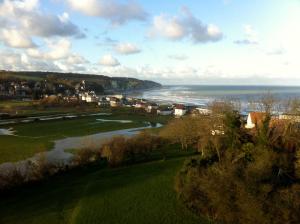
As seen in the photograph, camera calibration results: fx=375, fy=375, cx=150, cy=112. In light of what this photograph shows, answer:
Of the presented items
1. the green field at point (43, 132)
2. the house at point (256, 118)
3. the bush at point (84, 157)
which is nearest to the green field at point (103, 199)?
the bush at point (84, 157)

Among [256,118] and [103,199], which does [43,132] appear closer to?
[256,118]

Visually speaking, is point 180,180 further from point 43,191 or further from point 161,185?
point 43,191

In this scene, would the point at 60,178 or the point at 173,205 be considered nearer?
A: the point at 173,205

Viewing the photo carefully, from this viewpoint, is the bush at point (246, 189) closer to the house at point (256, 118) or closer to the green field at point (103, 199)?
the green field at point (103, 199)

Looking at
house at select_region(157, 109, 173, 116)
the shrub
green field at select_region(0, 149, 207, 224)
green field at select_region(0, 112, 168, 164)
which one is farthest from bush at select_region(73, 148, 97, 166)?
house at select_region(157, 109, 173, 116)

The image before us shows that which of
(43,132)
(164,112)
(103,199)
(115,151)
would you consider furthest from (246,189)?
(164,112)

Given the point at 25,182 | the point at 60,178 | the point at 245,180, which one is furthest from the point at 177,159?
the point at 245,180
